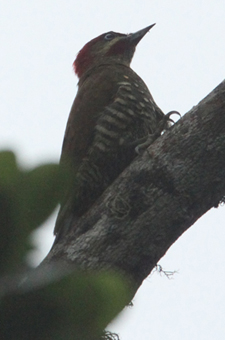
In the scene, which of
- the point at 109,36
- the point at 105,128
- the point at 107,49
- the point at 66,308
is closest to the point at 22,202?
the point at 66,308

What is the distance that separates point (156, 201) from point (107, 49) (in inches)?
171

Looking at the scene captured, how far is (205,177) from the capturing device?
257 cm

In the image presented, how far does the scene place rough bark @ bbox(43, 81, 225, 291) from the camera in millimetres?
2455

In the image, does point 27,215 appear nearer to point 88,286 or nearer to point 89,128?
point 88,286

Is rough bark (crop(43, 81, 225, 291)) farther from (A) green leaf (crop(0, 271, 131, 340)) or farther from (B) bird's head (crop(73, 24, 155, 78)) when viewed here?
(B) bird's head (crop(73, 24, 155, 78))

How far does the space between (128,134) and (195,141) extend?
5.70ft

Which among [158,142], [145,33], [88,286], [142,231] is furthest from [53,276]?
[145,33]

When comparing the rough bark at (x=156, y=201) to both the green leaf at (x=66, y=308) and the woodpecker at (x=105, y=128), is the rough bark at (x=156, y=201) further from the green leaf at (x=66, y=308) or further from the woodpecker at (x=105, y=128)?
the green leaf at (x=66, y=308)

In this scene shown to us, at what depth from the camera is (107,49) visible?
21.5ft

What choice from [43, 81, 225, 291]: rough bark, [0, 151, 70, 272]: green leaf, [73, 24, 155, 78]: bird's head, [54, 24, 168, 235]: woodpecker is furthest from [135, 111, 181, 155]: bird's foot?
[0, 151, 70, 272]: green leaf

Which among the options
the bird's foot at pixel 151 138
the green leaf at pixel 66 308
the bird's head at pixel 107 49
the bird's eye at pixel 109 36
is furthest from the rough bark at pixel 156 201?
the bird's eye at pixel 109 36

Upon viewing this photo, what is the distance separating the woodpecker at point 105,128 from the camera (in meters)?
4.24

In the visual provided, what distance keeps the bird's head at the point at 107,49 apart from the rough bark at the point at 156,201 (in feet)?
12.6

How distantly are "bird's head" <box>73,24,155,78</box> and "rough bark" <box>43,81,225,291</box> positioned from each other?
383 centimetres
